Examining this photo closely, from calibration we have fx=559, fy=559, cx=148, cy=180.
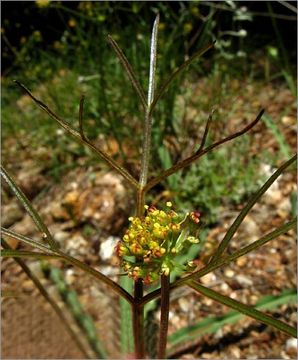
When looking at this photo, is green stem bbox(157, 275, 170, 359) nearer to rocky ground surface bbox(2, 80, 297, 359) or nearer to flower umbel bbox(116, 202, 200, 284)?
flower umbel bbox(116, 202, 200, 284)

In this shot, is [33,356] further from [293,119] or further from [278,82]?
[278,82]

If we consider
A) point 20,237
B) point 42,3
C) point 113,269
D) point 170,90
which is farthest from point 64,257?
point 42,3

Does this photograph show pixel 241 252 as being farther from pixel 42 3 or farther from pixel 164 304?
pixel 42 3

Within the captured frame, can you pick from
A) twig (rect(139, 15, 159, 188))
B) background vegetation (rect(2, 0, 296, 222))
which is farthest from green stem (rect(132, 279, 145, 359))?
background vegetation (rect(2, 0, 296, 222))

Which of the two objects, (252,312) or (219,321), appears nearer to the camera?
(252,312)

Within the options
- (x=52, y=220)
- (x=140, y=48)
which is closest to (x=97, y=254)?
(x=52, y=220)

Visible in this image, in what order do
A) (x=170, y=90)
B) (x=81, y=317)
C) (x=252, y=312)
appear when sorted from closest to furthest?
(x=252, y=312) < (x=81, y=317) < (x=170, y=90)
